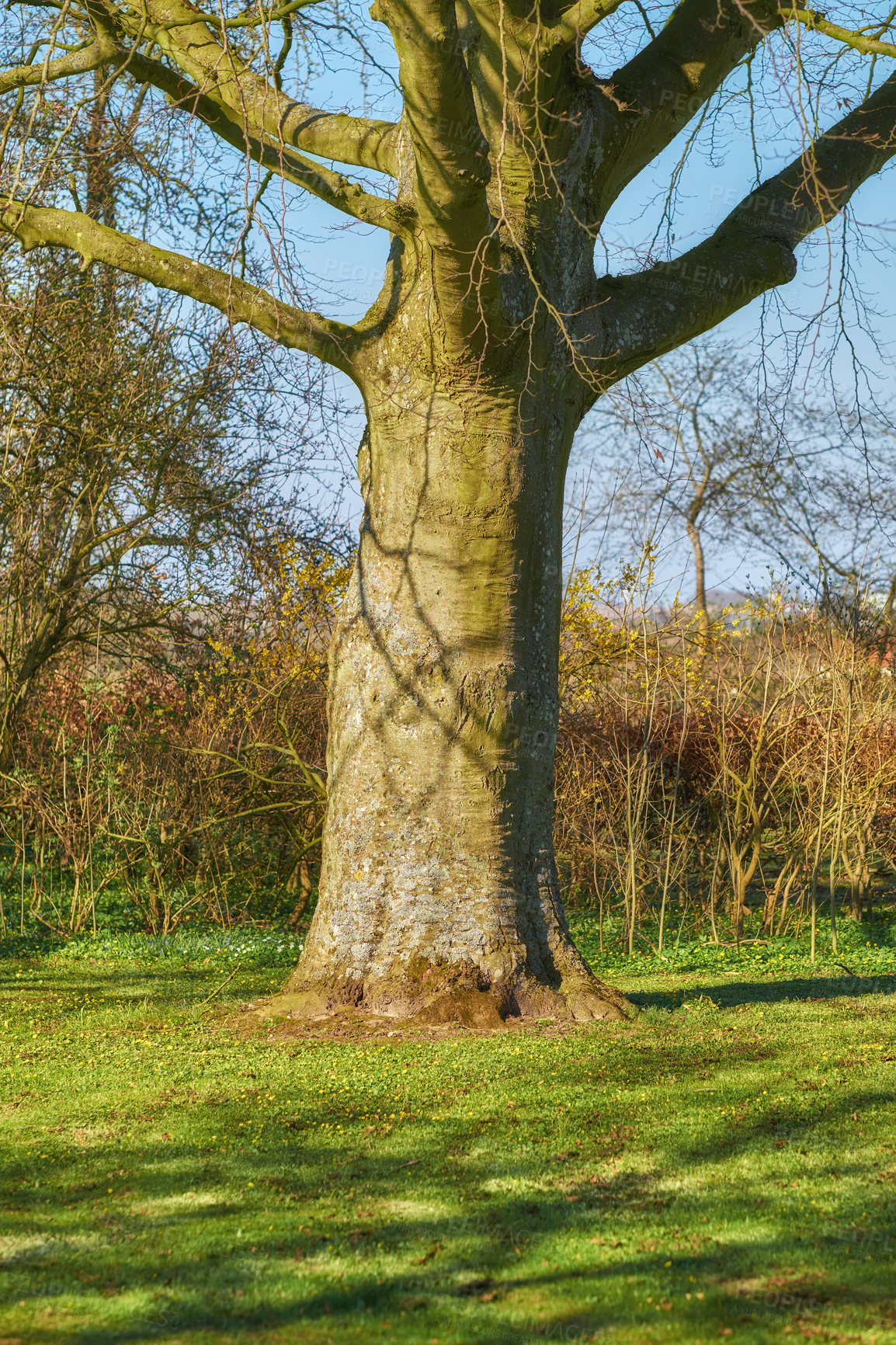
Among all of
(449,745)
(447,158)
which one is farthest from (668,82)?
(449,745)

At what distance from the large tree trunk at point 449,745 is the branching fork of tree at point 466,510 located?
0.01 m

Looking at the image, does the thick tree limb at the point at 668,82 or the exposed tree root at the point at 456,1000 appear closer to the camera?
the exposed tree root at the point at 456,1000

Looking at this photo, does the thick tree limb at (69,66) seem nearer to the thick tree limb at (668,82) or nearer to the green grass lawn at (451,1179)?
the thick tree limb at (668,82)

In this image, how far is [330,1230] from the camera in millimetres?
3512

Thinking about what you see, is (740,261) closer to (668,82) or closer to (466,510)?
(668,82)

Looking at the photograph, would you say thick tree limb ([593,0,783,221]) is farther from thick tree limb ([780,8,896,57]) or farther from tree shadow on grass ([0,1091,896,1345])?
tree shadow on grass ([0,1091,896,1345])

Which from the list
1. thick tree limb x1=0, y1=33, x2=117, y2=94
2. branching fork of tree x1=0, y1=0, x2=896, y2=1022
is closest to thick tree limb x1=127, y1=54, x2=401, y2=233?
branching fork of tree x1=0, y1=0, x2=896, y2=1022

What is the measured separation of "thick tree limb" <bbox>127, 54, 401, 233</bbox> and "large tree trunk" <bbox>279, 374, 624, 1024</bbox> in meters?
0.99

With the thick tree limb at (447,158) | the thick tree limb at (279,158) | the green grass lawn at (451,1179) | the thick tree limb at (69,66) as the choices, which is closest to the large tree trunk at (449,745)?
the green grass lawn at (451,1179)

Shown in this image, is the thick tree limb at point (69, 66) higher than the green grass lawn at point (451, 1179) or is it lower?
higher

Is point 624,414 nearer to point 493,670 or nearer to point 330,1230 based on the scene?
point 493,670

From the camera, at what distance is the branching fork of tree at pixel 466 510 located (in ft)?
20.7

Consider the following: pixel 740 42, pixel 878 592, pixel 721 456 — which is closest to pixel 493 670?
pixel 740 42

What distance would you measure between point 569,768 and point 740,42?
6.57 meters
